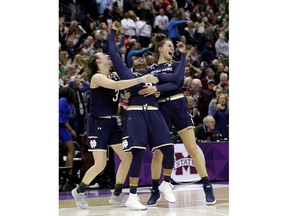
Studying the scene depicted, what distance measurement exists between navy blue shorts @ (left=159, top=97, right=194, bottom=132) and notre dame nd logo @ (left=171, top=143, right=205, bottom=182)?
3.12 m

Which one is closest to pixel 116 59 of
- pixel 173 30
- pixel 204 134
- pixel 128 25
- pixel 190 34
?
pixel 204 134

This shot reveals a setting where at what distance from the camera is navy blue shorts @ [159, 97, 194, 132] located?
825 centimetres

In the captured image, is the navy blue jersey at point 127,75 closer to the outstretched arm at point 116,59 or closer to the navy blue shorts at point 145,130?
the outstretched arm at point 116,59

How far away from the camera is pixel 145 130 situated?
774 cm

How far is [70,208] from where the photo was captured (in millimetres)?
8219

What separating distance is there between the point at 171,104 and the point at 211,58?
340 inches

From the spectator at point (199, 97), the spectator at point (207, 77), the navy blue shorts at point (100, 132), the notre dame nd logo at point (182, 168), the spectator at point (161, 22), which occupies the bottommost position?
the notre dame nd logo at point (182, 168)

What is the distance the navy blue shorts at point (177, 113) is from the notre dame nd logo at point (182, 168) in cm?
312

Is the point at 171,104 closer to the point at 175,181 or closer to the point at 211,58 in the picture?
the point at 175,181

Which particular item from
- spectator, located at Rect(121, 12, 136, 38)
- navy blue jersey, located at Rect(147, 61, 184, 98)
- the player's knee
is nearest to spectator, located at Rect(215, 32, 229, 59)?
spectator, located at Rect(121, 12, 136, 38)

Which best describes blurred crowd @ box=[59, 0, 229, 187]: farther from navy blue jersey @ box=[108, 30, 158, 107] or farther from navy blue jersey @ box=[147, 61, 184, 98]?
navy blue jersey @ box=[108, 30, 158, 107]

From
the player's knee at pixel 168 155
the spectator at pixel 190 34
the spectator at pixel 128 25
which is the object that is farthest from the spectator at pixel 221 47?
the player's knee at pixel 168 155

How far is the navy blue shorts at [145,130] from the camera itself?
7664mm
